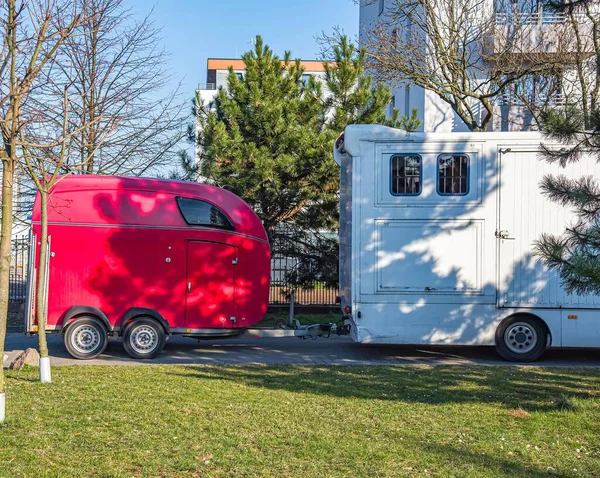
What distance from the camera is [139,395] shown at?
8.45 m

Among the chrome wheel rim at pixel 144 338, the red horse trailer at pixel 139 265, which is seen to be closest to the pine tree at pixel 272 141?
the red horse trailer at pixel 139 265

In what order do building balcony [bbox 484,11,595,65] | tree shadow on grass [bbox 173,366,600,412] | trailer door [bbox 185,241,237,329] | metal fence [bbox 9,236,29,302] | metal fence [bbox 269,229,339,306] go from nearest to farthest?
tree shadow on grass [bbox 173,366,600,412] → trailer door [bbox 185,241,237,329] → building balcony [bbox 484,11,595,65] → metal fence [bbox 269,229,339,306] → metal fence [bbox 9,236,29,302]

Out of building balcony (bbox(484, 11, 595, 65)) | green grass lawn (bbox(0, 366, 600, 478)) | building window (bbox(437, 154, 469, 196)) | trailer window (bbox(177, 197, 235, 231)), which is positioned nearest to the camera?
green grass lawn (bbox(0, 366, 600, 478))

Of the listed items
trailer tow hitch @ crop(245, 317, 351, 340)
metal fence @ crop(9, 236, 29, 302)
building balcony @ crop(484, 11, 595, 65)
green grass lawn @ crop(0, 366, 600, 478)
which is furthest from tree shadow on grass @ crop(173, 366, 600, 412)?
metal fence @ crop(9, 236, 29, 302)

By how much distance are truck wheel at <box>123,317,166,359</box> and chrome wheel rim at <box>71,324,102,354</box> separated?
0.47 meters

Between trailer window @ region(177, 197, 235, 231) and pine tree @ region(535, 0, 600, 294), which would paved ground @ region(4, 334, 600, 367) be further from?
pine tree @ region(535, 0, 600, 294)

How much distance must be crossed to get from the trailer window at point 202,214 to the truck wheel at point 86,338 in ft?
7.84

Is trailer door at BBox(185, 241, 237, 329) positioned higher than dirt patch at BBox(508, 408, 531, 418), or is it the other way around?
trailer door at BBox(185, 241, 237, 329)

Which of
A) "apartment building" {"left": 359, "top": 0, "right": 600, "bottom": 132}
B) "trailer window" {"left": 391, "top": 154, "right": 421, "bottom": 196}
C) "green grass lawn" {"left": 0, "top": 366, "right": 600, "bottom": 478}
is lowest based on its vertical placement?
"green grass lawn" {"left": 0, "top": 366, "right": 600, "bottom": 478}

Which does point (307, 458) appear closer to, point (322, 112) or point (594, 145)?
point (594, 145)

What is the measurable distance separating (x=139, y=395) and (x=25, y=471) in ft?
9.80

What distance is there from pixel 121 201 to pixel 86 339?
8.05 feet

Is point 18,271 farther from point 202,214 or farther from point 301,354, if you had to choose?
point 301,354

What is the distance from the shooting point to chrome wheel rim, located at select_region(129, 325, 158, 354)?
1221 cm
